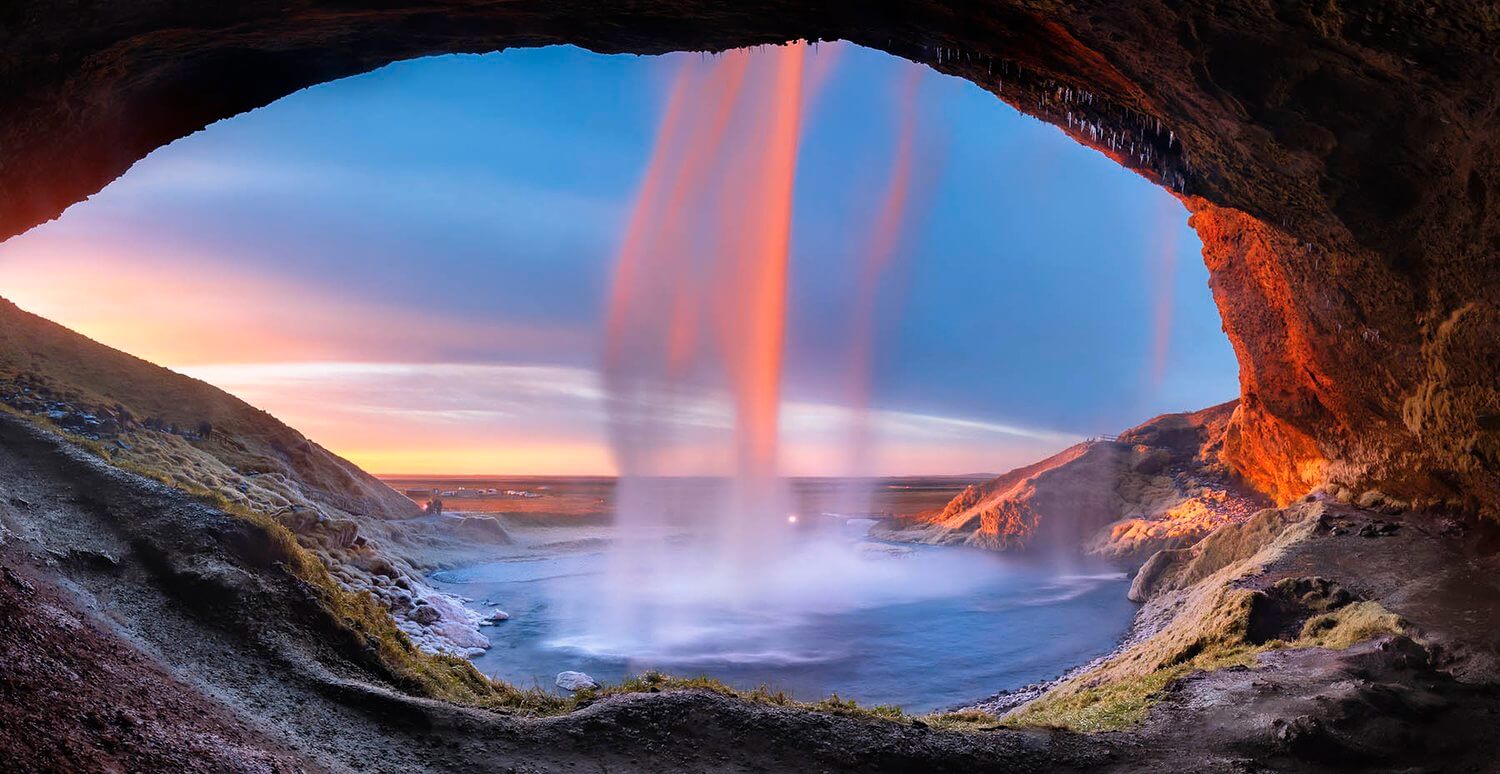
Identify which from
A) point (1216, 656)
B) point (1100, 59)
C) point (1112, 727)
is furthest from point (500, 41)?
point (1216, 656)

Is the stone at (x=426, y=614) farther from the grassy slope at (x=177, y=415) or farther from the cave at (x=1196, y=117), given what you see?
the cave at (x=1196, y=117)

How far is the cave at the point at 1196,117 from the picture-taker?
9.60 meters

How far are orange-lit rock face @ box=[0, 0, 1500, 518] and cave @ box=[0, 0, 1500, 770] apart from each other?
0.14ft

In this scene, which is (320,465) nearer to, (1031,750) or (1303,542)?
(1031,750)

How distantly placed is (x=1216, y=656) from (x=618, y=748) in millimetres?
11614

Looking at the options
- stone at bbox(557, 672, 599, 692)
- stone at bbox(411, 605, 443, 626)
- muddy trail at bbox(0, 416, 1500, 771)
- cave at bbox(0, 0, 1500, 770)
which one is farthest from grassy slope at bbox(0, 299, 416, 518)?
cave at bbox(0, 0, 1500, 770)

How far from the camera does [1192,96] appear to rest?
38.1 feet

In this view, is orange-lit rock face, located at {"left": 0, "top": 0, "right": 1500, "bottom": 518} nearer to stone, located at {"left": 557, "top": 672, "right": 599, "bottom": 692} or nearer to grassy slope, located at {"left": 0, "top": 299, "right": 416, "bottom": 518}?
grassy slope, located at {"left": 0, "top": 299, "right": 416, "bottom": 518}

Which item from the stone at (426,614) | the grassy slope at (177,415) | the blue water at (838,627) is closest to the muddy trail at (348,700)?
the blue water at (838,627)

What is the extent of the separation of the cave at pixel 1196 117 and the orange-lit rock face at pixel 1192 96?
0.04m

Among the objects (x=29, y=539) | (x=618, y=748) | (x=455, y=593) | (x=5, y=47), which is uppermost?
(x=5, y=47)

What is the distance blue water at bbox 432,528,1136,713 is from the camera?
22766 millimetres

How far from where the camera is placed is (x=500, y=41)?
12859mm

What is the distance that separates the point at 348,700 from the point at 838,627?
22464mm
